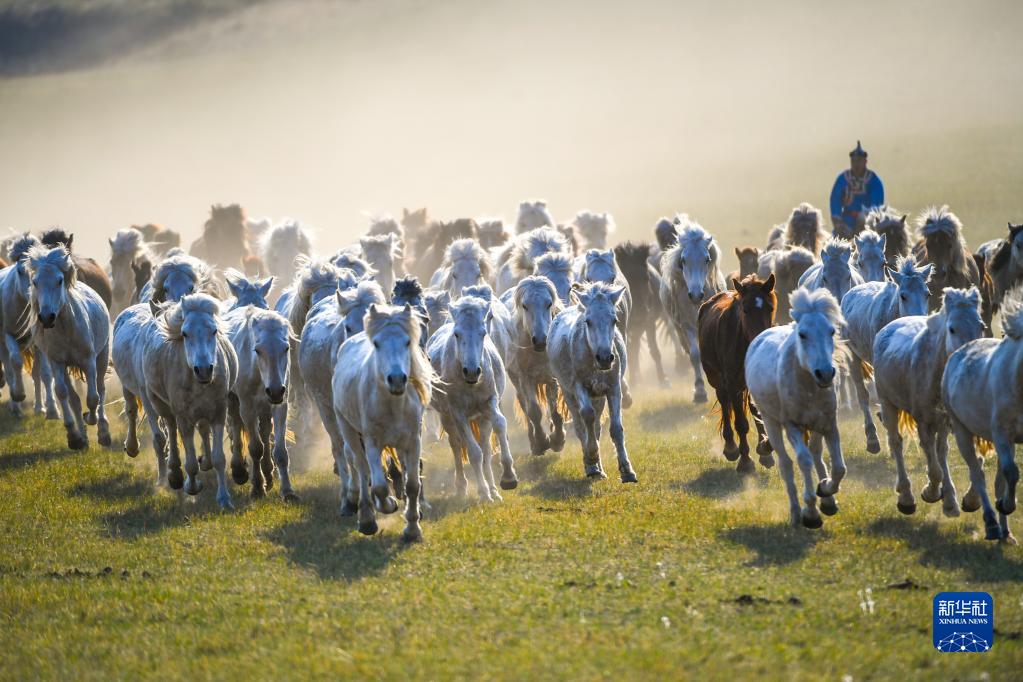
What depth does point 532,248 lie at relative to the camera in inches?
762

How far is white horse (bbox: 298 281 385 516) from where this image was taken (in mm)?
12672

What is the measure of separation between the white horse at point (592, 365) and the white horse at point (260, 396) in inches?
122

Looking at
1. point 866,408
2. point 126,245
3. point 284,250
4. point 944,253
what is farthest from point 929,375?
point 284,250

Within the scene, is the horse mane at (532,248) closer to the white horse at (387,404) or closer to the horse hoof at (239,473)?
the horse hoof at (239,473)

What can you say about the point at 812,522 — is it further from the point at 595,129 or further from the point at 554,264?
the point at 595,129

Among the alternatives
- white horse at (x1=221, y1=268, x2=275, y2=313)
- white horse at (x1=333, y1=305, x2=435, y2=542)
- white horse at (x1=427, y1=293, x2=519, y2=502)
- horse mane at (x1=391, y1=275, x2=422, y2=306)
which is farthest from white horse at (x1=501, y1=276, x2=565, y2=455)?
white horse at (x1=333, y1=305, x2=435, y2=542)

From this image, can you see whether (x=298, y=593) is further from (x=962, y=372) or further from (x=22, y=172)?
(x=22, y=172)

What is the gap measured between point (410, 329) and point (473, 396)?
8.28ft

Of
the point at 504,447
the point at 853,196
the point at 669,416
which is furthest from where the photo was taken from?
the point at 853,196

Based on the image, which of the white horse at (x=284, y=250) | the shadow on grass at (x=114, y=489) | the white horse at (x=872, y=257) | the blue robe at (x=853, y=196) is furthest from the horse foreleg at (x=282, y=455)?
the blue robe at (x=853, y=196)

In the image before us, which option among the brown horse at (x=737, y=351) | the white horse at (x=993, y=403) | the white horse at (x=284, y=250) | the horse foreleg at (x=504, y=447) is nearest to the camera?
the white horse at (x=993, y=403)

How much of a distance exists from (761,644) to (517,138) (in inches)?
Result: 5471

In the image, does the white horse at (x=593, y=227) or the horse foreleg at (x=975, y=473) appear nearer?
the horse foreleg at (x=975, y=473)

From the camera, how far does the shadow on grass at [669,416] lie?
1798 cm
